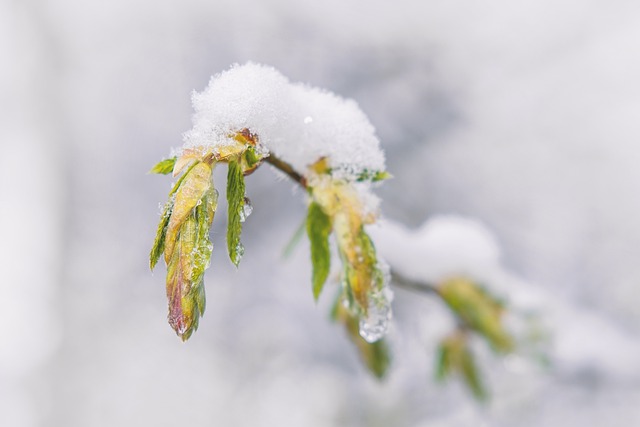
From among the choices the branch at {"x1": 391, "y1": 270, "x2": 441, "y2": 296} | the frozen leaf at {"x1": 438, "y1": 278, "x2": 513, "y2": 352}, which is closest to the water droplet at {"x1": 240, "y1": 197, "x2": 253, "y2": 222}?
the branch at {"x1": 391, "y1": 270, "x2": 441, "y2": 296}

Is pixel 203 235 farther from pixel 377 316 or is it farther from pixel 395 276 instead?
pixel 395 276

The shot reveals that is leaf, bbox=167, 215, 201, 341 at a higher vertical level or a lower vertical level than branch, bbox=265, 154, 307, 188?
lower

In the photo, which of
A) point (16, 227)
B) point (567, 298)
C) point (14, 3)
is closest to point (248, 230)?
point (567, 298)

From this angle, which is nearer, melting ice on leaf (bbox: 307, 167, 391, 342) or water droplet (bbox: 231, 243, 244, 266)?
water droplet (bbox: 231, 243, 244, 266)

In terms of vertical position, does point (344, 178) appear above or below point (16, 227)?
→ below

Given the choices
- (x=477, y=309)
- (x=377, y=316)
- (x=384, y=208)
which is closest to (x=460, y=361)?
(x=477, y=309)

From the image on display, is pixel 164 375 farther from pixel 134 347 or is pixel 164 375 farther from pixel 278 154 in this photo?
pixel 278 154

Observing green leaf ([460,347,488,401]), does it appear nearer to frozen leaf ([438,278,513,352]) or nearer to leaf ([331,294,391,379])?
frozen leaf ([438,278,513,352])
